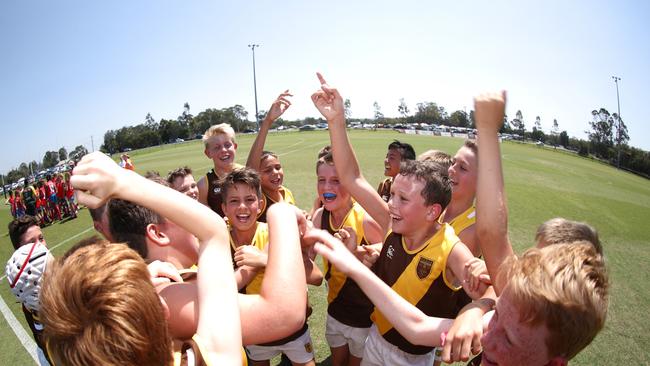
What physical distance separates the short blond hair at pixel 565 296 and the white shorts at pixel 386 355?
1718mm

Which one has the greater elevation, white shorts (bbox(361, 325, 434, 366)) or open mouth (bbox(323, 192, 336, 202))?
open mouth (bbox(323, 192, 336, 202))

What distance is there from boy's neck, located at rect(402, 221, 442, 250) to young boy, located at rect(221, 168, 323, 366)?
2.79ft

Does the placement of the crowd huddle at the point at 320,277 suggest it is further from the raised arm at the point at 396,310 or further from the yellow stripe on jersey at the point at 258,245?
the yellow stripe on jersey at the point at 258,245

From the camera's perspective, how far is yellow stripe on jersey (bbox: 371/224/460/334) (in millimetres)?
2654

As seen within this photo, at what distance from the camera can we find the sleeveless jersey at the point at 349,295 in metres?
3.53

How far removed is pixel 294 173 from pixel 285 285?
19.1 m

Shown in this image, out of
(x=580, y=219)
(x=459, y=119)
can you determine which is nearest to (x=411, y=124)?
(x=459, y=119)

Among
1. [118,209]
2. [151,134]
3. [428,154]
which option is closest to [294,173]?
[428,154]

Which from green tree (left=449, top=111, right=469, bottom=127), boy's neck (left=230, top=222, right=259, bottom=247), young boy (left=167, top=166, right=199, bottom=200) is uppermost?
green tree (left=449, top=111, right=469, bottom=127)

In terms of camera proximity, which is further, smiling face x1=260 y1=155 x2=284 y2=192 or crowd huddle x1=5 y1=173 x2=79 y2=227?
crowd huddle x1=5 y1=173 x2=79 y2=227

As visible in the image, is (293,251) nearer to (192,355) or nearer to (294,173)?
(192,355)

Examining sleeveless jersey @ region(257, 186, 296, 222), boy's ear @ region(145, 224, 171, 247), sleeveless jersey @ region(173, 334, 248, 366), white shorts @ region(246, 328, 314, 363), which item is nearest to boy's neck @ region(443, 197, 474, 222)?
white shorts @ region(246, 328, 314, 363)

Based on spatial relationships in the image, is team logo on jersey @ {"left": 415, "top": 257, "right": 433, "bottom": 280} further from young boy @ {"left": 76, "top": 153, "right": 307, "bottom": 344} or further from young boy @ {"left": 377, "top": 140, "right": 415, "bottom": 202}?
young boy @ {"left": 377, "top": 140, "right": 415, "bottom": 202}

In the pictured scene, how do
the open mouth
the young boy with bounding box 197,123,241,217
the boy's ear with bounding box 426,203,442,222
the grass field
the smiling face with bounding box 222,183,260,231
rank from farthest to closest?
1. the young boy with bounding box 197,123,241,217
2. the grass field
3. the open mouth
4. the smiling face with bounding box 222,183,260,231
5. the boy's ear with bounding box 426,203,442,222
